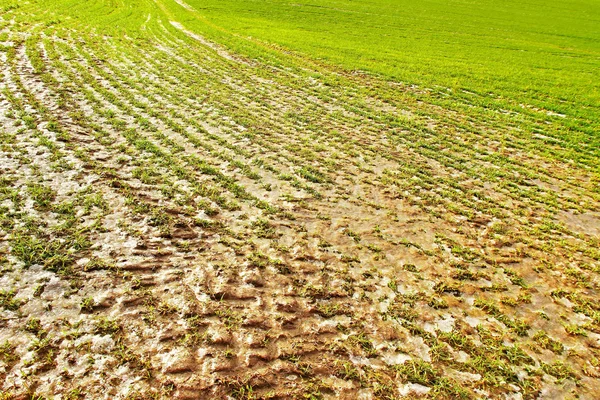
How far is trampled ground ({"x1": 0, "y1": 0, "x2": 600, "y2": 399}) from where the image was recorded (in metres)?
5.76

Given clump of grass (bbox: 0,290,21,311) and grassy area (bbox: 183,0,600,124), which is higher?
grassy area (bbox: 183,0,600,124)

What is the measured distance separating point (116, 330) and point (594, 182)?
1659 cm

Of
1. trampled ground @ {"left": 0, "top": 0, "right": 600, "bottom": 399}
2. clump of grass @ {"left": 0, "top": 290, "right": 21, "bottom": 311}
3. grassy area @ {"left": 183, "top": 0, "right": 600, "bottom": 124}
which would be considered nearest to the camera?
trampled ground @ {"left": 0, "top": 0, "right": 600, "bottom": 399}

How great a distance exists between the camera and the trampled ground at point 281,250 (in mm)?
5758

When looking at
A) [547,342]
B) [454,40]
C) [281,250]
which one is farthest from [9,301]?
[454,40]

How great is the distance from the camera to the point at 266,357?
5.89 m

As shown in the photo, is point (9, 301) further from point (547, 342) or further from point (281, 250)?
point (547, 342)

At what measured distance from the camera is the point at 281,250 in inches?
333

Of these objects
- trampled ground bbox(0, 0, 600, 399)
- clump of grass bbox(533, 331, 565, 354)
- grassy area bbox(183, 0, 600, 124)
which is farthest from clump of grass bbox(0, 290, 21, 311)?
grassy area bbox(183, 0, 600, 124)

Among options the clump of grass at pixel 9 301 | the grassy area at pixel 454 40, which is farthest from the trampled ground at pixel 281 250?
the grassy area at pixel 454 40

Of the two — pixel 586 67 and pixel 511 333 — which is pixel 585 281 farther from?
pixel 586 67

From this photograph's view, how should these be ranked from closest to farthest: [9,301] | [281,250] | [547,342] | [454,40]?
[9,301], [547,342], [281,250], [454,40]

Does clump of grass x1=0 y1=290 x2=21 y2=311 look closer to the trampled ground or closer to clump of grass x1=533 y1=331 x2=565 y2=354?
the trampled ground

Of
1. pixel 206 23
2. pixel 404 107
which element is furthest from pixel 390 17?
pixel 404 107
